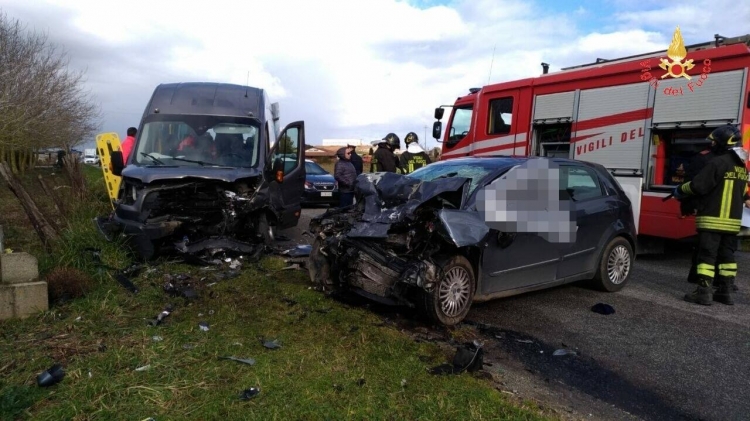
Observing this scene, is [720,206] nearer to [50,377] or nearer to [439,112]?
[50,377]

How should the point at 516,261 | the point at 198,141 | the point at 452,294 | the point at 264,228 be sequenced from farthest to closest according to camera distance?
1. the point at 198,141
2. the point at 264,228
3. the point at 516,261
4. the point at 452,294

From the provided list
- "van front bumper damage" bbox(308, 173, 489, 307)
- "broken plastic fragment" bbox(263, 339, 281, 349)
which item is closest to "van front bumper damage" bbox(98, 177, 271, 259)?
"van front bumper damage" bbox(308, 173, 489, 307)

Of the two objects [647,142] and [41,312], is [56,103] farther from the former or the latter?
[647,142]

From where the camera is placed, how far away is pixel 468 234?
4520mm

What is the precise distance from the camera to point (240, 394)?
10.7 feet

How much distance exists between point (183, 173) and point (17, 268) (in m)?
2.49

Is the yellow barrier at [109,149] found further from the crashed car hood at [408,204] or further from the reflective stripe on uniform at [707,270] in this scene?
the reflective stripe on uniform at [707,270]

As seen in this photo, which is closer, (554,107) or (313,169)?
(554,107)

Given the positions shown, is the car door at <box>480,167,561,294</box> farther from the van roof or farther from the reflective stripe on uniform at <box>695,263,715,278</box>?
the van roof

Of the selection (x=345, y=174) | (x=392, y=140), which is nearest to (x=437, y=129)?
(x=392, y=140)

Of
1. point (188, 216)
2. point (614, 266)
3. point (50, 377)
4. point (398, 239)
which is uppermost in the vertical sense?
point (398, 239)

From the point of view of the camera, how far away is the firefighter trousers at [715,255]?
5672mm

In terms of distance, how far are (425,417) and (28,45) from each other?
27391 millimetres

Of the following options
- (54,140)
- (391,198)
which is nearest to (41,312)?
(391,198)
